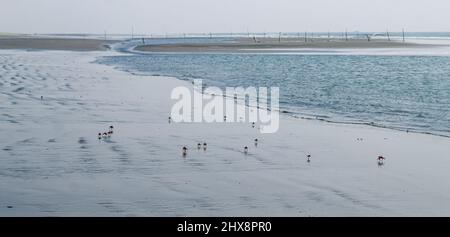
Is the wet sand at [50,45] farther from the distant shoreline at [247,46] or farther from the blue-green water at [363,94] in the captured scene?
the blue-green water at [363,94]

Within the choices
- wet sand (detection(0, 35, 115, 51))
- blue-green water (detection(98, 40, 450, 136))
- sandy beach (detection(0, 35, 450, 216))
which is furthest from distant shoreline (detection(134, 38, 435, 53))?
sandy beach (detection(0, 35, 450, 216))

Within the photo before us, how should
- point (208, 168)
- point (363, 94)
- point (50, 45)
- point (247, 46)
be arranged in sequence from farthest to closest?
1. point (247, 46)
2. point (50, 45)
3. point (363, 94)
4. point (208, 168)

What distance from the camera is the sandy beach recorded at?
30.7ft

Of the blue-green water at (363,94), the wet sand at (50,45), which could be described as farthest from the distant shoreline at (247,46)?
the blue-green water at (363,94)

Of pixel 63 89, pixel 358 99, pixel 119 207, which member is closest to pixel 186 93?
pixel 63 89

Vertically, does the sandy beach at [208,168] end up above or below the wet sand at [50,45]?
below

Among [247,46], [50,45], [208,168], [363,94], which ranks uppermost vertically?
[50,45]

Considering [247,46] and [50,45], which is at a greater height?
[50,45]

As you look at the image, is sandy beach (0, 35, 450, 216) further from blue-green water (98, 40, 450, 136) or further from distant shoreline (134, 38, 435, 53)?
distant shoreline (134, 38, 435, 53)

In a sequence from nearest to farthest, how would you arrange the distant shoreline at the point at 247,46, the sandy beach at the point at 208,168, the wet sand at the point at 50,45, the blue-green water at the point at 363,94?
1. the sandy beach at the point at 208,168
2. the blue-green water at the point at 363,94
3. the distant shoreline at the point at 247,46
4. the wet sand at the point at 50,45

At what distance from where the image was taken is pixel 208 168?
467 inches

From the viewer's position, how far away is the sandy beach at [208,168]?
9.34 metres

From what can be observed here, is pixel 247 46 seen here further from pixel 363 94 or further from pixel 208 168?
pixel 208 168

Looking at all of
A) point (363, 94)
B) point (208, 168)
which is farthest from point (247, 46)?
point (208, 168)
